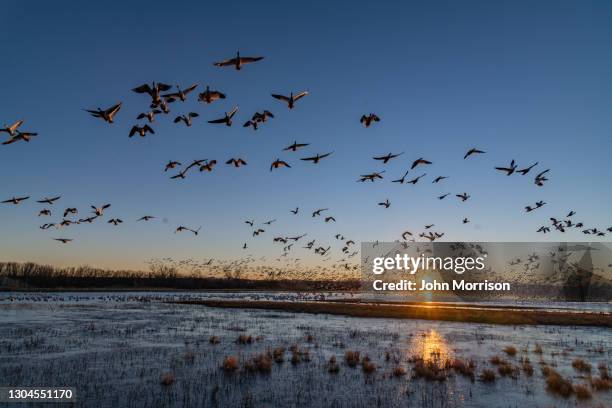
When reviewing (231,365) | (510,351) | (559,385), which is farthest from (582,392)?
(231,365)

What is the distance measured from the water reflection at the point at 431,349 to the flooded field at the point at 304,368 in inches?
3.3

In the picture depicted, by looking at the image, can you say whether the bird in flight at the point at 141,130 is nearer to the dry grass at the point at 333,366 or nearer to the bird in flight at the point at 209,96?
the bird in flight at the point at 209,96

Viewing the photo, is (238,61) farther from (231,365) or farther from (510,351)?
(510,351)

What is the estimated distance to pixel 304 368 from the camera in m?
23.3

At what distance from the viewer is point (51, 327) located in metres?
38.2

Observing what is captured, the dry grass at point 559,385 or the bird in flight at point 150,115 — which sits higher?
A: the bird in flight at point 150,115

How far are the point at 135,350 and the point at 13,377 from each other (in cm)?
807

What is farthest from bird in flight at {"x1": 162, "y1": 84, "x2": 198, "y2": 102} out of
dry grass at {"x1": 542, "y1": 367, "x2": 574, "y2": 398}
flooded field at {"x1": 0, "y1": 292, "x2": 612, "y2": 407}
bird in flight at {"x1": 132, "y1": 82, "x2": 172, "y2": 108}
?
dry grass at {"x1": 542, "y1": 367, "x2": 574, "y2": 398}

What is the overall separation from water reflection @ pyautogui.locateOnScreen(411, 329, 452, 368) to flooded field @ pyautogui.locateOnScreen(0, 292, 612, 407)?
83 millimetres

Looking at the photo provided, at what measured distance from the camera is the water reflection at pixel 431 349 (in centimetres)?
2559

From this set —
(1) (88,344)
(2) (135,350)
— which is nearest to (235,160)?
(2) (135,350)

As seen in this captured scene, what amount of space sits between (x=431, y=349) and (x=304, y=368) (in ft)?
35.2

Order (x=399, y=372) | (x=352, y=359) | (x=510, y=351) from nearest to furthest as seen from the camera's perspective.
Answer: (x=399, y=372)
(x=352, y=359)
(x=510, y=351)

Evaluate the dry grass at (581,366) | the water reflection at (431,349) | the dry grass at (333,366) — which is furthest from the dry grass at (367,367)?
the dry grass at (581,366)
